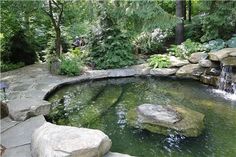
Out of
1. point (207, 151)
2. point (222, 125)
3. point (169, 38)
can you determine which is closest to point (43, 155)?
point (207, 151)

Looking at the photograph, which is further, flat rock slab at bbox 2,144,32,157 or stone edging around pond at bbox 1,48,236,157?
stone edging around pond at bbox 1,48,236,157

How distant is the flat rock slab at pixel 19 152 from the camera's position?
4.36 meters

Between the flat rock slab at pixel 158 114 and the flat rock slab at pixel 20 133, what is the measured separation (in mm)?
1805

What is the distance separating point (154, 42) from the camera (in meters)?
11.9

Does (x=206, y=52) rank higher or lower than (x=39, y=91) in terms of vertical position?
higher

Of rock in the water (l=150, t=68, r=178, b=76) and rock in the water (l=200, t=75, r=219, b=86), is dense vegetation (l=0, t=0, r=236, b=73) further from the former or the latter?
rock in the water (l=200, t=75, r=219, b=86)

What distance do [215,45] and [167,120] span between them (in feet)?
17.1

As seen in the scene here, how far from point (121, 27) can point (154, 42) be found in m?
1.74

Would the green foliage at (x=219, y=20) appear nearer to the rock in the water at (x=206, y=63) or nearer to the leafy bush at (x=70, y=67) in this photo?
the rock in the water at (x=206, y=63)

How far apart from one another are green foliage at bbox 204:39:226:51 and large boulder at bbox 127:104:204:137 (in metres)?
4.37

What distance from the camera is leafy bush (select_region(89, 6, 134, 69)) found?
10.2 meters

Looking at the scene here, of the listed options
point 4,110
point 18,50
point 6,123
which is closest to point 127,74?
point 18,50

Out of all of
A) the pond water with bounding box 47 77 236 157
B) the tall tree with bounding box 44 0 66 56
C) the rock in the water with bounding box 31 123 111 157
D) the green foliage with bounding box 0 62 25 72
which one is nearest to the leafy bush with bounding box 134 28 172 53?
the pond water with bounding box 47 77 236 157

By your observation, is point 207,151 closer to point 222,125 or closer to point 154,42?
point 222,125
